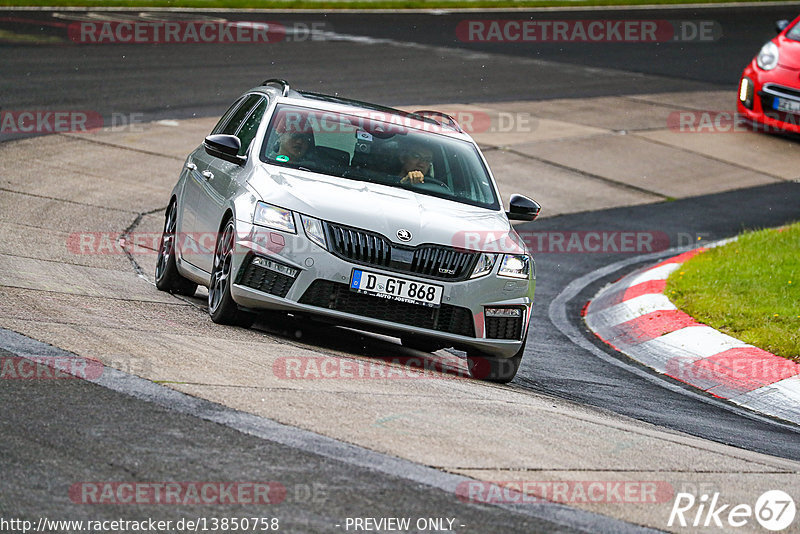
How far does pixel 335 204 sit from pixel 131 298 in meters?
1.90

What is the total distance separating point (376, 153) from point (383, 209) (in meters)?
0.96

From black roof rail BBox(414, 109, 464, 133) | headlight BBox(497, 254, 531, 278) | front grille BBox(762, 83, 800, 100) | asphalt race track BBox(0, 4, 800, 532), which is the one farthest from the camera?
front grille BBox(762, 83, 800, 100)

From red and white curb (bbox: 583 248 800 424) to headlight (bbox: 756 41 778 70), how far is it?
792 centimetres

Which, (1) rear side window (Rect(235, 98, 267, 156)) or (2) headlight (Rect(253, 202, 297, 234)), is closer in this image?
(2) headlight (Rect(253, 202, 297, 234))

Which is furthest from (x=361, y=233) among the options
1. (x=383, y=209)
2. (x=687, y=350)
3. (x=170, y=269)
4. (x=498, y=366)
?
(x=687, y=350)

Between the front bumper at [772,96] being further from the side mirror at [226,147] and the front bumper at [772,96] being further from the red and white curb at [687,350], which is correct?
the side mirror at [226,147]

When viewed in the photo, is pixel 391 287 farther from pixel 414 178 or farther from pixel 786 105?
pixel 786 105

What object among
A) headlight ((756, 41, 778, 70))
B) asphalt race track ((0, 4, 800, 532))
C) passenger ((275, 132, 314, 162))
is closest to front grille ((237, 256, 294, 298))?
asphalt race track ((0, 4, 800, 532))

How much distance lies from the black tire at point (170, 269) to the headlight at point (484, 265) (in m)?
2.61

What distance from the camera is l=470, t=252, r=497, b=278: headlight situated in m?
7.35

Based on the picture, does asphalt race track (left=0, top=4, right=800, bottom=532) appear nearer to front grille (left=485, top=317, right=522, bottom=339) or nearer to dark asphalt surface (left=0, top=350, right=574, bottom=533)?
dark asphalt surface (left=0, top=350, right=574, bottom=533)

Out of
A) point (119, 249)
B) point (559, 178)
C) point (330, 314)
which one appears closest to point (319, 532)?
point (330, 314)

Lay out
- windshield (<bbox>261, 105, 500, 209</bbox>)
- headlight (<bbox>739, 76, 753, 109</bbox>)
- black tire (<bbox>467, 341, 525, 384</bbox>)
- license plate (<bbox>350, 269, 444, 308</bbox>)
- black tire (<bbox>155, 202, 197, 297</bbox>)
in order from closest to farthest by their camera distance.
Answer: license plate (<bbox>350, 269, 444, 308</bbox>) < black tire (<bbox>467, 341, 525, 384</bbox>) < windshield (<bbox>261, 105, 500, 209</bbox>) < black tire (<bbox>155, 202, 197, 297</bbox>) < headlight (<bbox>739, 76, 753, 109</bbox>)

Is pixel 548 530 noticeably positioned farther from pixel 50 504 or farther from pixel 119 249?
pixel 119 249
